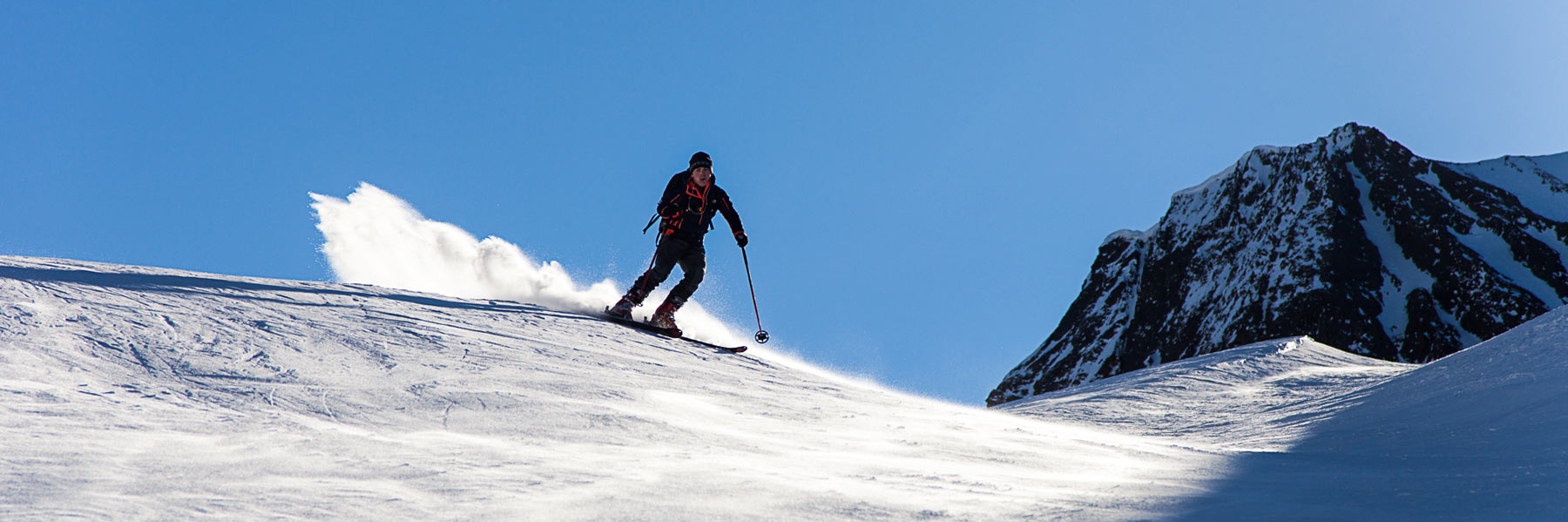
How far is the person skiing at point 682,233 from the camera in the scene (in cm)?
1241

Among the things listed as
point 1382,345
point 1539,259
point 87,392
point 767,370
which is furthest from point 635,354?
point 1539,259

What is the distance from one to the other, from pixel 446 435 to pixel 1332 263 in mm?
125787

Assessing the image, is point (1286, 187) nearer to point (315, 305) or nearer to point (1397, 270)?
point (1397, 270)

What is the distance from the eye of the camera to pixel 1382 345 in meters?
99.7

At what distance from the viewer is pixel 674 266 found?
499 inches

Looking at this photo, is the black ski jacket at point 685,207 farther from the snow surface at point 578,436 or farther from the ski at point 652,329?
the snow surface at point 578,436

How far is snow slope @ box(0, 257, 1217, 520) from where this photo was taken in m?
3.16

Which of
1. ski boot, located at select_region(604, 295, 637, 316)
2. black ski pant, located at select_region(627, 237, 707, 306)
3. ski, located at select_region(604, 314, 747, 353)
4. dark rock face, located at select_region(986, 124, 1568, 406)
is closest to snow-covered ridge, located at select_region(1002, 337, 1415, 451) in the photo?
ski, located at select_region(604, 314, 747, 353)

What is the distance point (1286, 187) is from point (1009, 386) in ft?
150

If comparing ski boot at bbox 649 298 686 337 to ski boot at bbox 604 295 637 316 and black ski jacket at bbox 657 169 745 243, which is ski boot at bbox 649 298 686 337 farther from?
black ski jacket at bbox 657 169 745 243

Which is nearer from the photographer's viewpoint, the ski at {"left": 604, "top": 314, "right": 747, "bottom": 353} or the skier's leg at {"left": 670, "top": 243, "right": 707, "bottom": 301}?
the ski at {"left": 604, "top": 314, "right": 747, "bottom": 353}

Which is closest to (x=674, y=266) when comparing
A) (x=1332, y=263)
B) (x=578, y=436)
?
(x=578, y=436)

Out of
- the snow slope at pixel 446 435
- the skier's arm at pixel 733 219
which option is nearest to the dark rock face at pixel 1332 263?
the skier's arm at pixel 733 219

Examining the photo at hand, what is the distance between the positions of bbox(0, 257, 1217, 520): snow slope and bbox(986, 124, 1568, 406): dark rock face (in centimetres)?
9726
